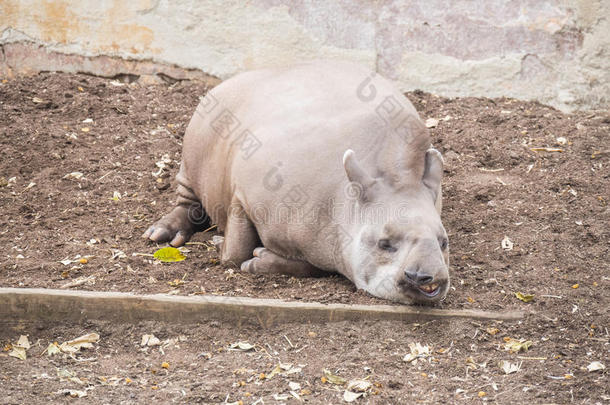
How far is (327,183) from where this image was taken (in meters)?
4.59

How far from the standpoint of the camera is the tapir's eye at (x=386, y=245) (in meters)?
4.25

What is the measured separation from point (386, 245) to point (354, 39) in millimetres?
2861

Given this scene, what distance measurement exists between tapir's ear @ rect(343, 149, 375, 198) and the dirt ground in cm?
58

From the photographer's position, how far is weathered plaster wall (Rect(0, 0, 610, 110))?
655 cm

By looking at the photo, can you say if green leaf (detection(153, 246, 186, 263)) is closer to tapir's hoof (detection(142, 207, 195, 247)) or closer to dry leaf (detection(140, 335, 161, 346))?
tapir's hoof (detection(142, 207, 195, 247))

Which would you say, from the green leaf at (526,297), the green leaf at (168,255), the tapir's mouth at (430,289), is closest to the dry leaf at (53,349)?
the green leaf at (168,255)

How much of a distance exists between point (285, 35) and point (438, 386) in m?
3.82

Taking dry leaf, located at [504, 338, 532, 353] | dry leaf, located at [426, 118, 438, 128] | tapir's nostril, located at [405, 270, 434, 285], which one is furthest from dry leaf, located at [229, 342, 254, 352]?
dry leaf, located at [426, 118, 438, 128]

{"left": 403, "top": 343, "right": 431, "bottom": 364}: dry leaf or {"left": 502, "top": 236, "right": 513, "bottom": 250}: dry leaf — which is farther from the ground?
{"left": 502, "top": 236, "right": 513, "bottom": 250}: dry leaf

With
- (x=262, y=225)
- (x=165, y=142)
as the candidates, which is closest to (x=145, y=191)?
Answer: (x=165, y=142)

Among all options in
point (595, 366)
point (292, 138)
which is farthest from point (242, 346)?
point (595, 366)

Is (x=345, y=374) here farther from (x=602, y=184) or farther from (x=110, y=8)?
(x=110, y=8)

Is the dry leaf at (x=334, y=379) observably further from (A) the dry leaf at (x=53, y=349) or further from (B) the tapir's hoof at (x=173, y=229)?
(B) the tapir's hoof at (x=173, y=229)

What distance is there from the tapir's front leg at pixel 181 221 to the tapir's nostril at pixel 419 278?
6.12 feet
